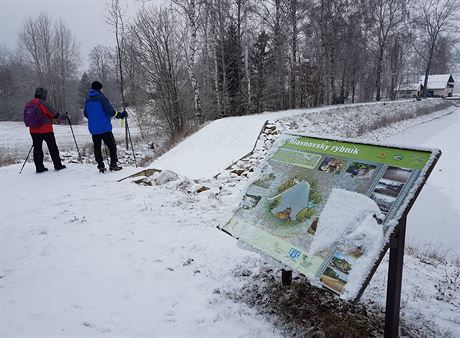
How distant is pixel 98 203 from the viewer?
6023 mm

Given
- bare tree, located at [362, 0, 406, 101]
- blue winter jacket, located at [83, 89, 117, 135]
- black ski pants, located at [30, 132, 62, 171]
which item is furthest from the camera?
bare tree, located at [362, 0, 406, 101]

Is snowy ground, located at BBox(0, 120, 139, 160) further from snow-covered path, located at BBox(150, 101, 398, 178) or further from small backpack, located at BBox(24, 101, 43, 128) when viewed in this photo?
small backpack, located at BBox(24, 101, 43, 128)

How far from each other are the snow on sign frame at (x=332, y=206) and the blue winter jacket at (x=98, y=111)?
16.7 ft

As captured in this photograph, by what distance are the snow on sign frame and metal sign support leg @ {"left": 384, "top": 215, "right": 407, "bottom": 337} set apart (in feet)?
0.66

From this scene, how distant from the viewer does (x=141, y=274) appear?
12.5ft

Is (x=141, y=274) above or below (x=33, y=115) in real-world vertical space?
below

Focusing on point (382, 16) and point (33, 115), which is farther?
point (382, 16)

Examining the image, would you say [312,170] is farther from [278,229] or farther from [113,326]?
[113,326]

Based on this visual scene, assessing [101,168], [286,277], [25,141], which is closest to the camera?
[286,277]

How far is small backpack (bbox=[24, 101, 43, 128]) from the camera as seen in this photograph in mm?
7340

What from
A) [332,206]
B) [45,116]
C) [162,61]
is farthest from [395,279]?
[162,61]

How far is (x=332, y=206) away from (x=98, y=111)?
6.18m

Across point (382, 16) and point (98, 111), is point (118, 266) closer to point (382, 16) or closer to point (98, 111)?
point (98, 111)

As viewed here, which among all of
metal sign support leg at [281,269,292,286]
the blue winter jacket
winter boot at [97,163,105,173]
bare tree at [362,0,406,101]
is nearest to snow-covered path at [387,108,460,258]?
metal sign support leg at [281,269,292,286]
